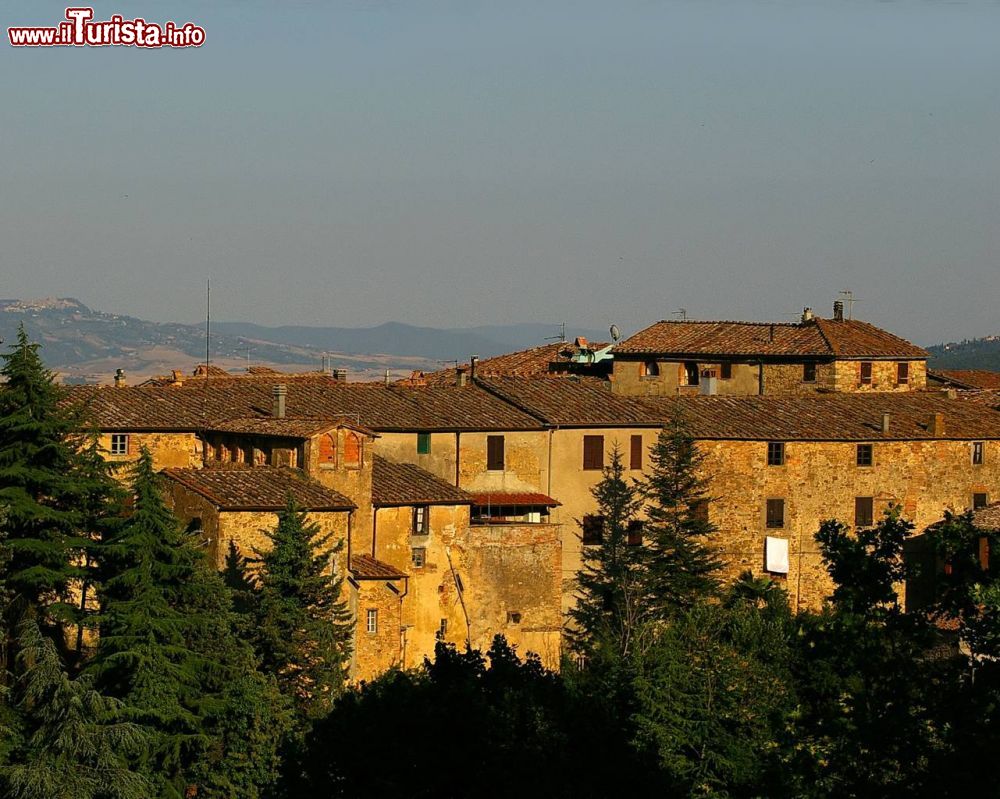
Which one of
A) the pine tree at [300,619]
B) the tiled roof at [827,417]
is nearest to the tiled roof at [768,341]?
the tiled roof at [827,417]

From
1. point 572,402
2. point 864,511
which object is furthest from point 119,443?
point 864,511

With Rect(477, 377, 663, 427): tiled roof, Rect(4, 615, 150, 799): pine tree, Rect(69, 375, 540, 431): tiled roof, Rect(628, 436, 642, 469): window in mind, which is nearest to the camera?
Rect(4, 615, 150, 799): pine tree

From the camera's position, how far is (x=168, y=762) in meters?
35.8

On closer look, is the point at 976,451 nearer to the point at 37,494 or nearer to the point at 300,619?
the point at 300,619

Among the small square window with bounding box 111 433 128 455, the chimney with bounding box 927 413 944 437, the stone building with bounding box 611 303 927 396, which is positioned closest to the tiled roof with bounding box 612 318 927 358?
the stone building with bounding box 611 303 927 396

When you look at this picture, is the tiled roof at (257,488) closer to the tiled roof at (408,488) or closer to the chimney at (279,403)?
the tiled roof at (408,488)

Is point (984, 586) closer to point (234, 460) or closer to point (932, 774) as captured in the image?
point (932, 774)

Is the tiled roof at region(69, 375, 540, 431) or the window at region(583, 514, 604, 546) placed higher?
the tiled roof at region(69, 375, 540, 431)

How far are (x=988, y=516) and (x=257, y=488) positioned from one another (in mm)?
21301

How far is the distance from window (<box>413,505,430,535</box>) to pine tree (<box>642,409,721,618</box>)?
25.7 feet

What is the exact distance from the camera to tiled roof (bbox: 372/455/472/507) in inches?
1807

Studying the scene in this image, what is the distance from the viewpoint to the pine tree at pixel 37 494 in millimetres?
39188

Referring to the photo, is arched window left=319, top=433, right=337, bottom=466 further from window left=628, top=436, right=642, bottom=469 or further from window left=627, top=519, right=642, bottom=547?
window left=628, top=436, right=642, bottom=469

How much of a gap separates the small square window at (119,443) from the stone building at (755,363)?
20.2 m
